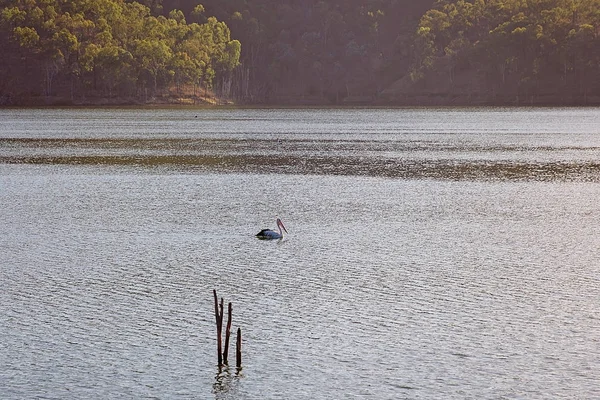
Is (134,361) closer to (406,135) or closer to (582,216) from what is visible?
(582,216)

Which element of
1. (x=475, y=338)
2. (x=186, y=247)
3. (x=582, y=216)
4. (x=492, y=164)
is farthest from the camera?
(x=492, y=164)

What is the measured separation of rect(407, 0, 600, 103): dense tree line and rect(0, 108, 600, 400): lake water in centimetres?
12701

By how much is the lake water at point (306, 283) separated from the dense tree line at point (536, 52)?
417 feet

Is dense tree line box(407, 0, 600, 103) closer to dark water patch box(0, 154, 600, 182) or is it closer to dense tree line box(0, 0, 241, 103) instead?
dense tree line box(0, 0, 241, 103)

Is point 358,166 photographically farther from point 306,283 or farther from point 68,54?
point 68,54

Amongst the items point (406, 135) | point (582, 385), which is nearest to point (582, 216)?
point (582, 385)

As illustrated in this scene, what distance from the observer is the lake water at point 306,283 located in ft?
Answer: 58.7

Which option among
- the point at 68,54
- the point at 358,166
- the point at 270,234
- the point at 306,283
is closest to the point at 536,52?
the point at 68,54

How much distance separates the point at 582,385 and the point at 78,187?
3605 centimetres

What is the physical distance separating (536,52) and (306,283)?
167032 millimetres

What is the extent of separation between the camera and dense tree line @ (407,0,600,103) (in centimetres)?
17862

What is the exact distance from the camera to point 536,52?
18500 cm

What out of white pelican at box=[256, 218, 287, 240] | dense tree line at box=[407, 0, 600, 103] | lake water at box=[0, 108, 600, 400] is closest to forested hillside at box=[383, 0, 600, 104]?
dense tree line at box=[407, 0, 600, 103]

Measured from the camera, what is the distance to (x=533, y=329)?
2088 cm
